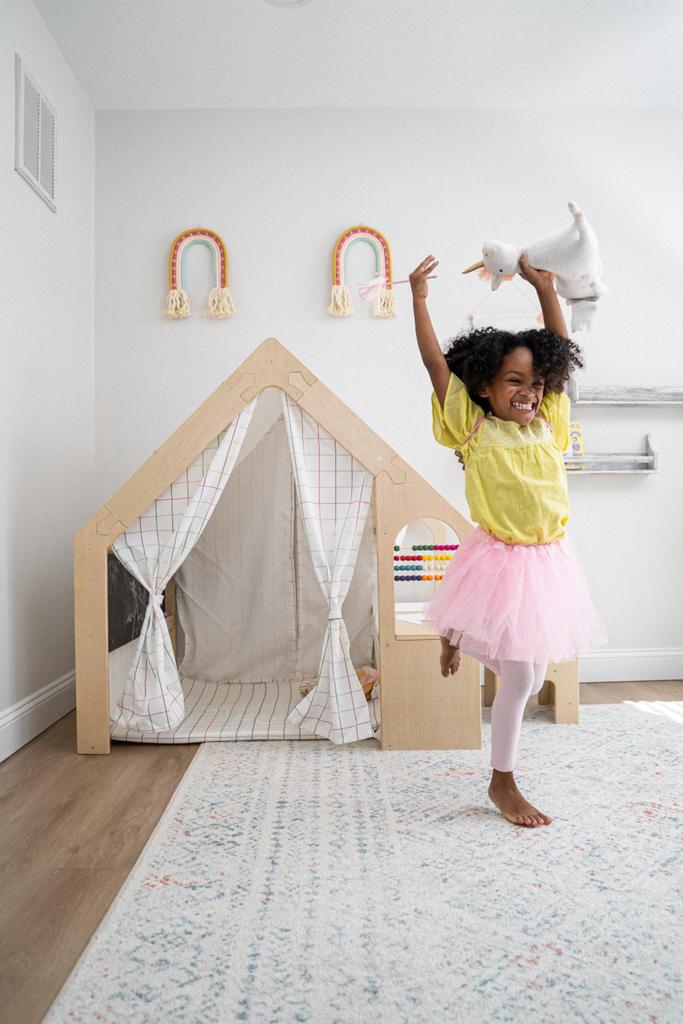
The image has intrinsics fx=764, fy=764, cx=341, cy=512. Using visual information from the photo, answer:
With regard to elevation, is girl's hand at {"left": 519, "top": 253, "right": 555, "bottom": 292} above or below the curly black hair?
above

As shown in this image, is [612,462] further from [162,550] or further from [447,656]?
[162,550]

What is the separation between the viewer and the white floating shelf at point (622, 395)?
3275 mm

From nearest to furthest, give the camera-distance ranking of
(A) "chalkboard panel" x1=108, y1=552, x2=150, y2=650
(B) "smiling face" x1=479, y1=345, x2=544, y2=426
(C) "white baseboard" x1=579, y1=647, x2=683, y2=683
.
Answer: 1. (B) "smiling face" x1=479, y1=345, x2=544, y2=426
2. (A) "chalkboard panel" x1=108, y1=552, x2=150, y2=650
3. (C) "white baseboard" x1=579, y1=647, x2=683, y2=683

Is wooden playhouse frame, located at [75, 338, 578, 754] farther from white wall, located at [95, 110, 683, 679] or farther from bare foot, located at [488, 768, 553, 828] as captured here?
white wall, located at [95, 110, 683, 679]

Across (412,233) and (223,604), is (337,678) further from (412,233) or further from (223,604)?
(412,233)

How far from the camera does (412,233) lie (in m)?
3.32

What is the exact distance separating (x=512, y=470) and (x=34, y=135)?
6.76 ft

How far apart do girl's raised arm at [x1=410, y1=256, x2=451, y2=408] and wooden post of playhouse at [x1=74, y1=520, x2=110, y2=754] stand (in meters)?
1.13

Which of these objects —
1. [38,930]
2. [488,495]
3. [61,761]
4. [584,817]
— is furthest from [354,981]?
[61,761]

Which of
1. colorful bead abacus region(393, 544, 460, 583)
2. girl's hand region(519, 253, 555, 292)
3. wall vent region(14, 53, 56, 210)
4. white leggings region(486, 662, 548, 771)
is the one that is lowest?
white leggings region(486, 662, 548, 771)

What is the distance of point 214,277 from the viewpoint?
3268 mm

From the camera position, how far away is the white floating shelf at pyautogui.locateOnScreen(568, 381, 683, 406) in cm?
328

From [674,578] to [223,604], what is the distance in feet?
6.44

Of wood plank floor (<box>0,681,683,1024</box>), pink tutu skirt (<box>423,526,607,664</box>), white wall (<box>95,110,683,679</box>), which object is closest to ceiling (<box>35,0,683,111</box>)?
white wall (<box>95,110,683,679</box>)
